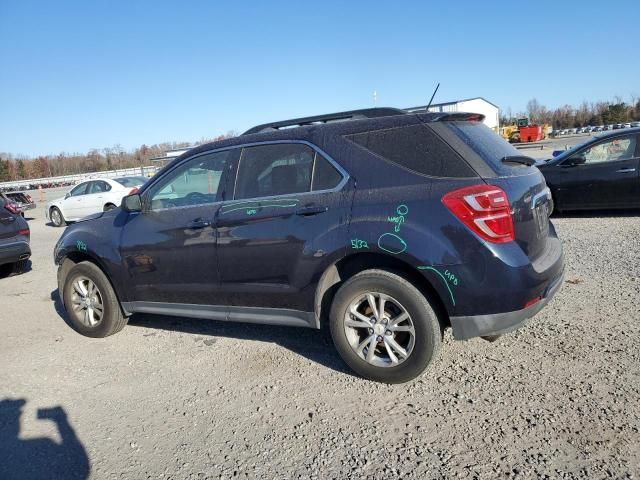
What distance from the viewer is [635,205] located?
27.1 ft

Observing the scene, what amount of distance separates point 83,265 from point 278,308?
239cm

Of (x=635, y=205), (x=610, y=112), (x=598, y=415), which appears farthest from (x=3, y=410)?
(x=610, y=112)

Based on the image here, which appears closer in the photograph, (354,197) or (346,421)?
(346,421)

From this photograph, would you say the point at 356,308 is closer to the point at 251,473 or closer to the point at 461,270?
the point at 461,270

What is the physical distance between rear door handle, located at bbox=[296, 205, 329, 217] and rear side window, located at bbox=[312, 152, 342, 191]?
5.9 inches

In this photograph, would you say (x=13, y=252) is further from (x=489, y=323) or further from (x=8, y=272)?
(x=489, y=323)

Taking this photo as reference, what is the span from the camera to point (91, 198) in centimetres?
1586

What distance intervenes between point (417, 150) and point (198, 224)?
1923mm

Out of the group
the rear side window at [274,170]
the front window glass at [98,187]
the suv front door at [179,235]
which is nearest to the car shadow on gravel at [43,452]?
the suv front door at [179,235]

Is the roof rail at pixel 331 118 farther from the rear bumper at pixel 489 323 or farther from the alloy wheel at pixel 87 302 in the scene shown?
the alloy wheel at pixel 87 302

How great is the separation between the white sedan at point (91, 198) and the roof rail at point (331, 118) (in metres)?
12.1

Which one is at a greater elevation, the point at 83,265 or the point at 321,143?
the point at 321,143

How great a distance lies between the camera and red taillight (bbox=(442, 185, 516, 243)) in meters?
3.03

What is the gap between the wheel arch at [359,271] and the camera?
3316 millimetres
